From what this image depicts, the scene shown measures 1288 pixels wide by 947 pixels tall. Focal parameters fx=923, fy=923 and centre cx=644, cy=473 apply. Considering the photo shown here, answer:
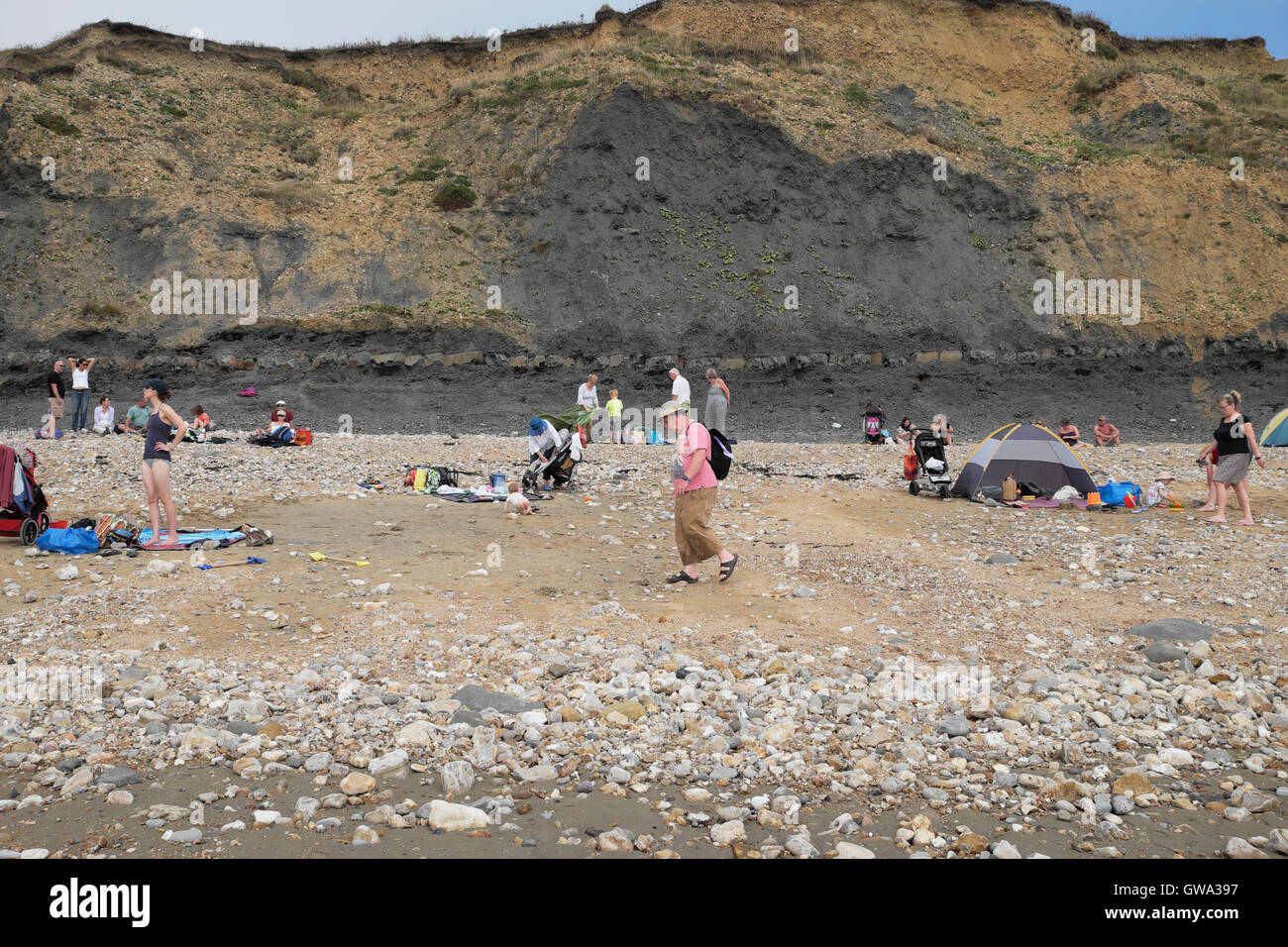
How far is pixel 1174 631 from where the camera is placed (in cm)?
755

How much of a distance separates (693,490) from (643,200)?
28580mm

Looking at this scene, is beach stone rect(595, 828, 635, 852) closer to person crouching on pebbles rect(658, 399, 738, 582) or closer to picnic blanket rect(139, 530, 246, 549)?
person crouching on pebbles rect(658, 399, 738, 582)

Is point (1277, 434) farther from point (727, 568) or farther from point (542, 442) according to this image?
point (727, 568)

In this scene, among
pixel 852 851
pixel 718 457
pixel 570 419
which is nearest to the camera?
pixel 852 851

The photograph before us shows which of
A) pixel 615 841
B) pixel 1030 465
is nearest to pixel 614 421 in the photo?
pixel 1030 465

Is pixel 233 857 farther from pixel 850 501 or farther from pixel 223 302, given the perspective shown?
pixel 223 302

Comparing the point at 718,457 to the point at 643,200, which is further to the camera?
the point at 643,200

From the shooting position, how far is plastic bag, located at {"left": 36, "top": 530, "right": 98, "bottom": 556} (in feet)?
31.7

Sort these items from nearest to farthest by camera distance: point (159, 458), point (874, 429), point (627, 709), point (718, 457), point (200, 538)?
1. point (627, 709)
2. point (718, 457)
3. point (159, 458)
4. point (200, 538)
5. point (874, 429)

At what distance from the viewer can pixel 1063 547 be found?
11289 millimetres

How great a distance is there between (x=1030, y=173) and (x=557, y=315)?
21.1 metres

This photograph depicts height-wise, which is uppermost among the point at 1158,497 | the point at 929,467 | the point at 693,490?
the point at 693,490

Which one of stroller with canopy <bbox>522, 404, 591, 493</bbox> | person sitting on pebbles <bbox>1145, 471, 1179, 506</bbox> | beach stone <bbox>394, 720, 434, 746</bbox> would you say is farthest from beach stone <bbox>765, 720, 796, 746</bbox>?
person sitting on pebbles <bbox>1145, 471, 1179, 506</bbox>
